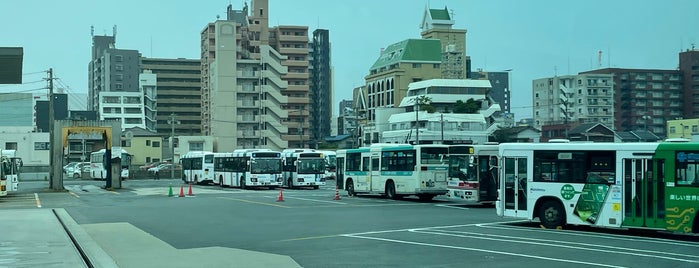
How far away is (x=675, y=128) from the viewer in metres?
72.9

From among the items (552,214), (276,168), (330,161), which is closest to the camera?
(552,214)

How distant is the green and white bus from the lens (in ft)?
56.3

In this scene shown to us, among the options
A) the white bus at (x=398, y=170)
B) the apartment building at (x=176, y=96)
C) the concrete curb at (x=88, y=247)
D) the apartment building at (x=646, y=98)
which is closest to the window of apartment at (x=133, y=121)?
the apartment building at (x=176, y=96)

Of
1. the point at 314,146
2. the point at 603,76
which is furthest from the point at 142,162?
the point at 603,76

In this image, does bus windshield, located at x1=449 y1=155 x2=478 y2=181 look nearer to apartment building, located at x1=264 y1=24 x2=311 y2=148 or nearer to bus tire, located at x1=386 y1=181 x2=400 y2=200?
bus tire, located at x1=386 y1=181 x2=400 y2=200

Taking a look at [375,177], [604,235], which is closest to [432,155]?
[375,177]

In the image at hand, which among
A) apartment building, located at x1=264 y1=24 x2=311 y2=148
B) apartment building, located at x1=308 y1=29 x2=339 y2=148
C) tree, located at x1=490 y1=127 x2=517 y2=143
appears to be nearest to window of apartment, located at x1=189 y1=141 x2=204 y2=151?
apartment building, located at x1=264 y1=24 x2=311 y2=148

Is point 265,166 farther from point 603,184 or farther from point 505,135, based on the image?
point 505,135

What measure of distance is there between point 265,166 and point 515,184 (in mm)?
28981

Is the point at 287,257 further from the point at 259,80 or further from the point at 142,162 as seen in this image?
the point at 142,162

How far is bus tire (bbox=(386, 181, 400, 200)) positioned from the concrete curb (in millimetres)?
16004

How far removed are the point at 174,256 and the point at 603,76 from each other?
305 ft

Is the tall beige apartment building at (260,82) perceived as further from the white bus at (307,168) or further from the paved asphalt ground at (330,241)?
the paved asphalt ground at (330,241)

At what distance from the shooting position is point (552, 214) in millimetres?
19688
